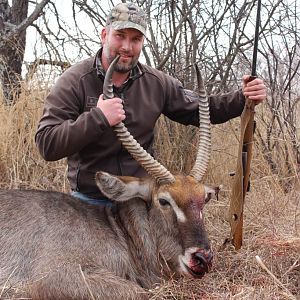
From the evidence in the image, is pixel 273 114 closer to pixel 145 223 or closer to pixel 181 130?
pixel 181 130

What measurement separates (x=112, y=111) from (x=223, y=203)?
7.81ft

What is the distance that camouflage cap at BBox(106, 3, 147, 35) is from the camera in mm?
5145

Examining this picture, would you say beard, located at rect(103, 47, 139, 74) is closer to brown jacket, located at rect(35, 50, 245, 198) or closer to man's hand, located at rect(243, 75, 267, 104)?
brown jacket, located at rect(35, 50, 245, 198)

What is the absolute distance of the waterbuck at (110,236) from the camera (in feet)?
13.4

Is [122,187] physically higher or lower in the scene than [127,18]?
lower

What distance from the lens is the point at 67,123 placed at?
4.64 meters

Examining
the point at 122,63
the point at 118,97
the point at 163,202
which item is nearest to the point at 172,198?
the point at 163,202

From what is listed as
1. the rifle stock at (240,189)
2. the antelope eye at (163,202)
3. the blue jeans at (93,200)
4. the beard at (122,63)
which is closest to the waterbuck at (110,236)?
the antelope eye at (163,202)

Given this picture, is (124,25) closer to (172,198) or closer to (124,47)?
(124,47)

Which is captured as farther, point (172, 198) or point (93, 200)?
point (93, 200)

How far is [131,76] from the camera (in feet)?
17.5

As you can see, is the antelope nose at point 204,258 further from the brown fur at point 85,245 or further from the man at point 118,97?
the man at point 118,97

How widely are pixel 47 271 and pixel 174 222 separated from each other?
0.91 metres

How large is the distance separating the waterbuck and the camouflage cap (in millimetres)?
886
